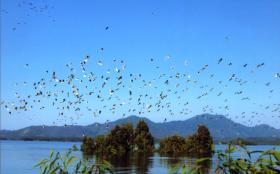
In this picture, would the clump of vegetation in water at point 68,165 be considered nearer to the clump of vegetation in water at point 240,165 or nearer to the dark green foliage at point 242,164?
the clump of vegetation in water at point 240,165

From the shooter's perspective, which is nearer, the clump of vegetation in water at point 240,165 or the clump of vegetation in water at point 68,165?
the clump of vegetation in water at point 240,165

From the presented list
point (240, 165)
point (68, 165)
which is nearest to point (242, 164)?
point (240, 165)

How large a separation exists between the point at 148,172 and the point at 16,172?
1567 inches

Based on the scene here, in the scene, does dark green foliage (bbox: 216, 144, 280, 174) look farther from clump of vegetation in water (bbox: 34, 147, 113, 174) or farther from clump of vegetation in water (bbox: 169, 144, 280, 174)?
clump of vegetation in water (bbox: 34, 147, 113, 174)

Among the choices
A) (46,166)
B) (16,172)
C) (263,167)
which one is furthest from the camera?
(16,172)

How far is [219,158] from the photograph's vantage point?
28.6ft

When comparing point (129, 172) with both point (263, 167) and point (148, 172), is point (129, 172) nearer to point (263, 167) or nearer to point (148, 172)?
point (148, 172)

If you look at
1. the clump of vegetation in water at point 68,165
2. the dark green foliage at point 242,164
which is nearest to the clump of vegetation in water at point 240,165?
the dark green foliage at point 242,164

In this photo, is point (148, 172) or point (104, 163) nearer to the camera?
point (104, 163)

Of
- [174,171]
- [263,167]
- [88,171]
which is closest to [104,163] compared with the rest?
[88,171]

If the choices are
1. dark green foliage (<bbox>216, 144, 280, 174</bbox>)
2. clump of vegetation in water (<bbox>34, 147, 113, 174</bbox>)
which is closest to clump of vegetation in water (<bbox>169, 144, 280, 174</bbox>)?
dark green foliage (<bbox>216, 144, 280, 174</bbox>)

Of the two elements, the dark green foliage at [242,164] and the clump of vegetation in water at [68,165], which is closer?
the dark green foliage at [242,164]

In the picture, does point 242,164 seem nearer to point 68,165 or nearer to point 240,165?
point 240,165

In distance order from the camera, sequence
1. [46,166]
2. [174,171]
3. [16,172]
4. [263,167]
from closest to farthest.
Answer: [174,171] → [263,167] → [46,166] → [16,172]
